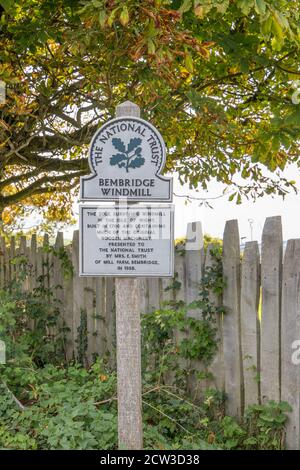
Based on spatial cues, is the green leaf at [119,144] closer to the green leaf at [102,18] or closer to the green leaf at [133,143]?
the green leaf at [133,143]

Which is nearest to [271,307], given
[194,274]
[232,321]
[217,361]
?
[232,321]

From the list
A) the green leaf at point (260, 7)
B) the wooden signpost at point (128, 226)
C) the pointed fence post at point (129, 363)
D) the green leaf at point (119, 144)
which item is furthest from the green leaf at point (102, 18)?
the pointed fence post at point (129, 363)

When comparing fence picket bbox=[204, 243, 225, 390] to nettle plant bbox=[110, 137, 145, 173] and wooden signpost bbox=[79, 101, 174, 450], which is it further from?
nettle plant bbox=[110, 137, 145, 173]

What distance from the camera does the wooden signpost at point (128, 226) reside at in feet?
11.8

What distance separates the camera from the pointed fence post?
3592 millimetres

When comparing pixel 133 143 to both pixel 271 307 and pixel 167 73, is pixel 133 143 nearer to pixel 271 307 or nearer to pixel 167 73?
pixel 167 73

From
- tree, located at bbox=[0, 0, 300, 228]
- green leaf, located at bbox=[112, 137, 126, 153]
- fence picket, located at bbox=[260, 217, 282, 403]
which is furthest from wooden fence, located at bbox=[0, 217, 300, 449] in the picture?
green leaf, located at bbox=[112, 137, 126, 153]

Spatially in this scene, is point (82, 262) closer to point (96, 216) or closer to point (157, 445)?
point (96, 216)

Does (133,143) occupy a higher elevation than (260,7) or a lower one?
lower

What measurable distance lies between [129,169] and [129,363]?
130 centimetres

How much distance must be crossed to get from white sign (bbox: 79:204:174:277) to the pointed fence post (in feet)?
0.39

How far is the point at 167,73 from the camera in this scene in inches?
171

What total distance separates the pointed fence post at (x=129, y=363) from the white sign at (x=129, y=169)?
1.93ft
